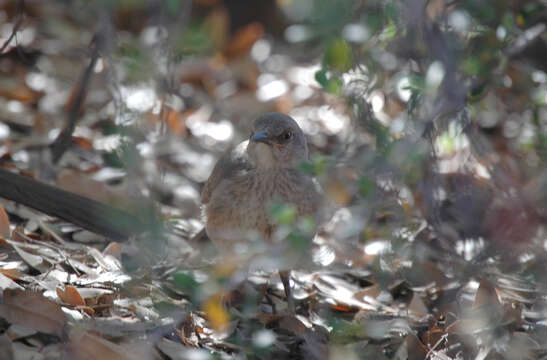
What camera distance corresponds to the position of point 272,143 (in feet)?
14.8

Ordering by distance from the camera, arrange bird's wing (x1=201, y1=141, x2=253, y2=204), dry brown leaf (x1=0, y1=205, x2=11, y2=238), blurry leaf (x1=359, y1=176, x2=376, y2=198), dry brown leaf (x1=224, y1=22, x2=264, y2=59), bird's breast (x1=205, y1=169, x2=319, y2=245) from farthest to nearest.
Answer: dry brown leaf (x1=224, y1=22, x2=264, y2=59)
bird's wing (x1=201, y1=141, x2=253, y2=204)
bird's breast (x1=205, y1=169, x2=319, y2=245)
dry brown leaf (x1=0, y1=205, x2=11, y2=238)
blurry leaf (x1=359, y1=176, x2=376, y2=198)

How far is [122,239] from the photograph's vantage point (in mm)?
4496

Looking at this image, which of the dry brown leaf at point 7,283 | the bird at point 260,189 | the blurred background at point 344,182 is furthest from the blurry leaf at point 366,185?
the dry brown leaf at point 7,283

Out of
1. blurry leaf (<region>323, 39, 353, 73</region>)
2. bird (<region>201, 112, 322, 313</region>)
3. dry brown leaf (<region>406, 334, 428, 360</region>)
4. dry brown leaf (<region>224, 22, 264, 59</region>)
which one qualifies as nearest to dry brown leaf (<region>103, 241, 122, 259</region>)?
bird (<region>201, 112, 322, 313</region>)

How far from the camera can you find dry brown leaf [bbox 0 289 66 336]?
335cm

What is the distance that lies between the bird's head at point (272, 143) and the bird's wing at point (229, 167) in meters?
0.06

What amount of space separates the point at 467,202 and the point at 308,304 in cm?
141

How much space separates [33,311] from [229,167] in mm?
1660

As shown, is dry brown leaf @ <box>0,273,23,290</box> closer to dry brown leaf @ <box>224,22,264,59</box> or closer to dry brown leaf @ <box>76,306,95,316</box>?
dry brown leaf @ <box>76,306,95,316</box>

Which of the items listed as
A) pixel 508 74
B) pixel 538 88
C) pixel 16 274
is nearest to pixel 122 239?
pixel 16 274

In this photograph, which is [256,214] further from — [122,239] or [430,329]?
[430,329]

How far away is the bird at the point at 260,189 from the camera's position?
4.26 m

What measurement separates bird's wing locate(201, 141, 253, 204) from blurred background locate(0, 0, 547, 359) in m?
0.32

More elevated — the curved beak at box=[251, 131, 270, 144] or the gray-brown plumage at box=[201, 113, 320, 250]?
the curved beak at box=[251, 131, 270, 144]
